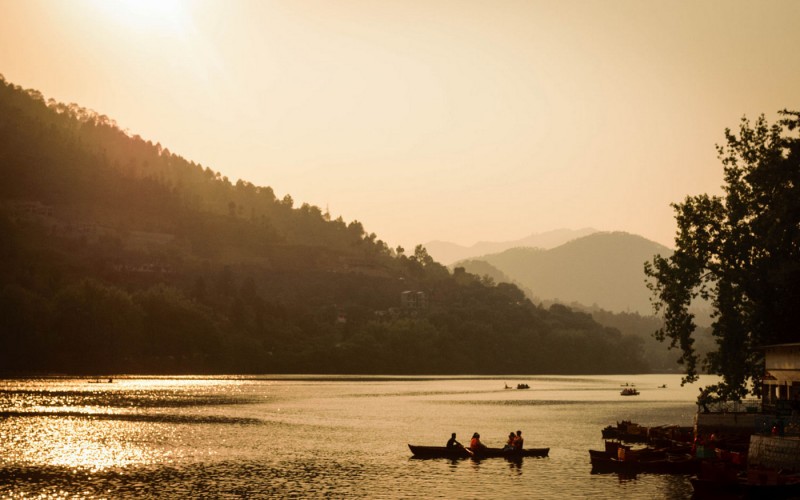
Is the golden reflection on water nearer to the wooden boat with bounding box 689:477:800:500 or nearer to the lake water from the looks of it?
the lake water

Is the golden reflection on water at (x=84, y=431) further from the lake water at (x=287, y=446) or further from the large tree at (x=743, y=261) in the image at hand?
the large tree at (x=743, y=261)

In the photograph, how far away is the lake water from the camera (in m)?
69.2

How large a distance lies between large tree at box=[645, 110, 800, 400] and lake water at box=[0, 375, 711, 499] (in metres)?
16.3

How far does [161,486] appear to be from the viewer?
228ft

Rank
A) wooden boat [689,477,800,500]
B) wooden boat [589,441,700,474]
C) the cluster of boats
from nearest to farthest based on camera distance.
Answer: wooden boat [689,477,800,500]
the cluster of boats
wooden boat [589,441,700,474]

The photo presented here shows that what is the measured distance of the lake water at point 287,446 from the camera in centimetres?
6919

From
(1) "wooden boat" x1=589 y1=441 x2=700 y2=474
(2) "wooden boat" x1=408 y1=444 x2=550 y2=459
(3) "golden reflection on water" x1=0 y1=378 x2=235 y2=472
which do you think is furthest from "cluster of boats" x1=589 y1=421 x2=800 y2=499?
(3) "golden reflection on water" x1=0 y1=378 x2=235 y2=472

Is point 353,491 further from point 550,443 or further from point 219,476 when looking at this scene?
point 550,443

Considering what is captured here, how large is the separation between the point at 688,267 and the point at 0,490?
201 ft

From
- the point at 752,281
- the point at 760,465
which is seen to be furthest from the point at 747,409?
the point at 760,465

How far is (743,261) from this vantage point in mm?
93562

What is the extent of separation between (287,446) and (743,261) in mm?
46271

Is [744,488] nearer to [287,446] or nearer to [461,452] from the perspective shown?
[461,452]

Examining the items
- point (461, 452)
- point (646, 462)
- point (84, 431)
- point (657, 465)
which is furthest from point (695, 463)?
point (84, 431)
